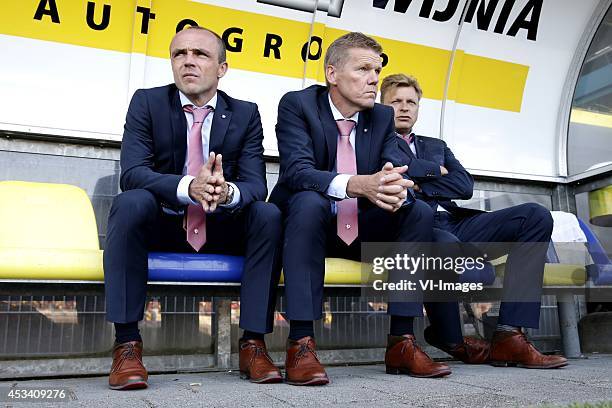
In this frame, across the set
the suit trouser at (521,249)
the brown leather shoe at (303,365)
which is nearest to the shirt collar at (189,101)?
the brown leather shoe at (303,365)

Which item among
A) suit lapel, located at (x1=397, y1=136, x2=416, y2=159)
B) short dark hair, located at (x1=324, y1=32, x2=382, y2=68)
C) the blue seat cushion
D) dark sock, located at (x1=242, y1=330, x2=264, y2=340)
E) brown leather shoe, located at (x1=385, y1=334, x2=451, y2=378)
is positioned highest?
short dark hair, located at (x1=324, y1=32, x2=382, y2=68)

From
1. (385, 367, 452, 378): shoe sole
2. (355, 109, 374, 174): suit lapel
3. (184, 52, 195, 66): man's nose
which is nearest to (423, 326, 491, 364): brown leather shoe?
(385, 367, 452, 378): shoe sole

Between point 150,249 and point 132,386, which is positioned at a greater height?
point 150,249

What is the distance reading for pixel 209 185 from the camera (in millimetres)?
2047

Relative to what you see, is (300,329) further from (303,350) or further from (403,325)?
(403,325)

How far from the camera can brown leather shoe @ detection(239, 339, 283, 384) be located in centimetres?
198

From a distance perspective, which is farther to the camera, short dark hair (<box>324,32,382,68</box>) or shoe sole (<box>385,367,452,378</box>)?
short dark hair (<box>324,32,382,68</box>)

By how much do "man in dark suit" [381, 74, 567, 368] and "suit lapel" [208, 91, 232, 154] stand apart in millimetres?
979

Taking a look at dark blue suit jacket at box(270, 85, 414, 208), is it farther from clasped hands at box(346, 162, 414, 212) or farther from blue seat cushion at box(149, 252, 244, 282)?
blue seat cushion at box(149, 252, 244, 282)

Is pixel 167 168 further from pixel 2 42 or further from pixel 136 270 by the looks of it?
pixel 2 42

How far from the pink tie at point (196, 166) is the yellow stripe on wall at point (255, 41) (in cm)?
130

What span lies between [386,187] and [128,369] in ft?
3.43

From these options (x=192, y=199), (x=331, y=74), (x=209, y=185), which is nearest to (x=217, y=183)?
(x=209, y=185)

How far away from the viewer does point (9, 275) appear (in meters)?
2.16
